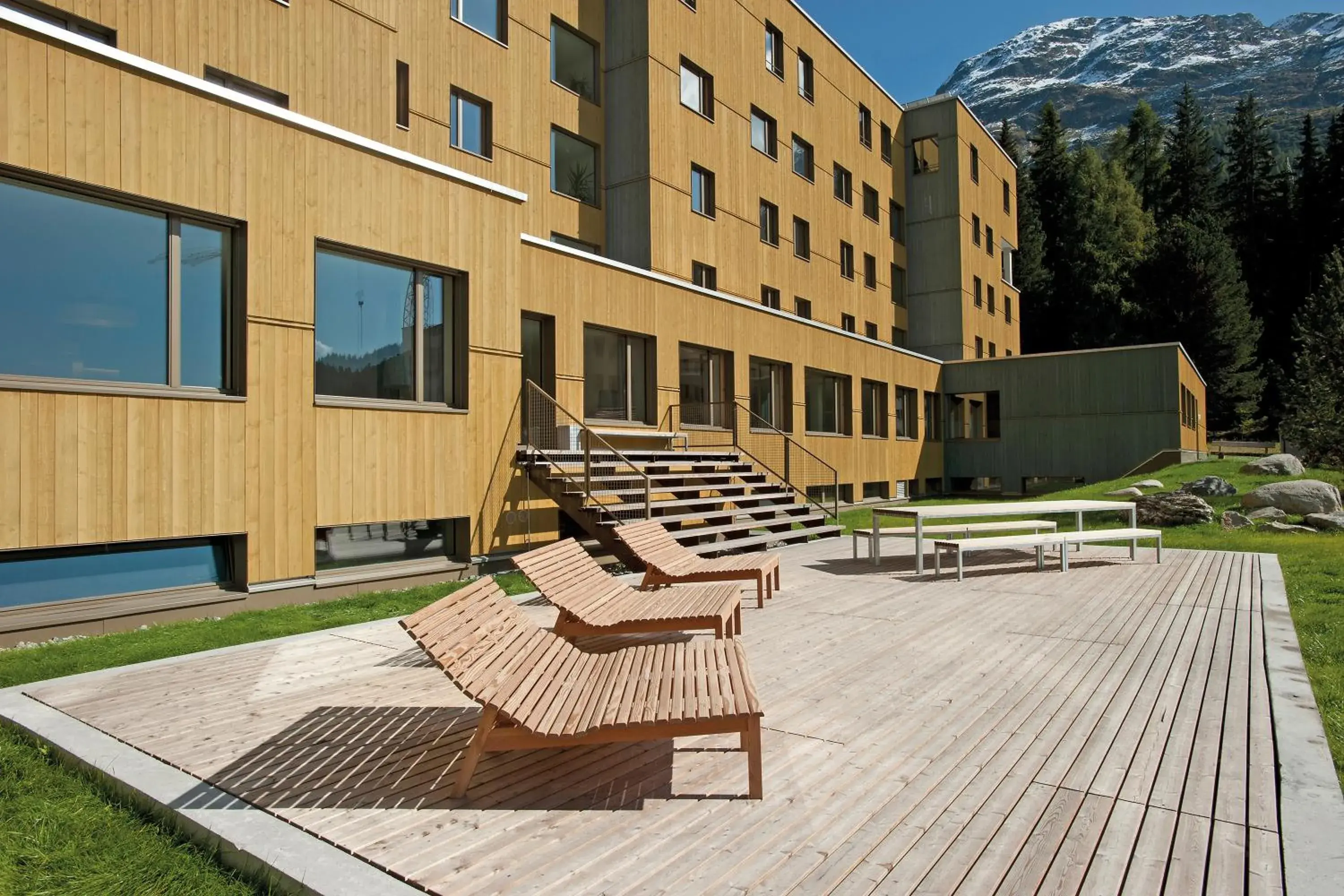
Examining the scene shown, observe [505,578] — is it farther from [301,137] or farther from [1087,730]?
[1087,730]

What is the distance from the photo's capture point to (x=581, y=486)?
38.1 ft

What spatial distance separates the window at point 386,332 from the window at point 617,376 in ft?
11.7

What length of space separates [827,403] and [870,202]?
13.1 meters

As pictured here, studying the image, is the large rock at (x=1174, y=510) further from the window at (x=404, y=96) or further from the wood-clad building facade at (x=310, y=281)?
the window at (x=404, y=96)

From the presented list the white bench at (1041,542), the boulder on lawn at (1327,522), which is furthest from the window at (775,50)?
the white bench at (1041,542)

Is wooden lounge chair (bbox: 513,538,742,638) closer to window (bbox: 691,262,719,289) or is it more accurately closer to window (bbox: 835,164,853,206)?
window (bbox: 691,262,719,289)

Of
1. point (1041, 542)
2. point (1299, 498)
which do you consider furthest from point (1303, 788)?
point (1299, 498)

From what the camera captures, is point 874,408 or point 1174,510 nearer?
point 1174,510

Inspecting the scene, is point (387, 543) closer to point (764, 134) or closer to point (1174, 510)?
point (1174, 510)

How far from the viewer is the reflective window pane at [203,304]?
8344mm

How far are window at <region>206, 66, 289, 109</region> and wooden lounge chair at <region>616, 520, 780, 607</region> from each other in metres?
9.31

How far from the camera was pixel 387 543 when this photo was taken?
1022 cm

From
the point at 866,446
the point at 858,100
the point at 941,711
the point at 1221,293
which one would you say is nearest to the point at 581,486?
the point at 941,711

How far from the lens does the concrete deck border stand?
2959mm
